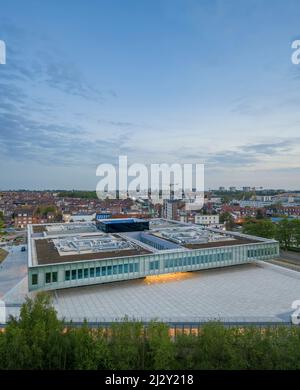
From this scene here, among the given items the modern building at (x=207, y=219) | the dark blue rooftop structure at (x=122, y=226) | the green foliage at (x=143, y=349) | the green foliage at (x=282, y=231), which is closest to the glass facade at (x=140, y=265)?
the green foliage at (x=143, y=349)

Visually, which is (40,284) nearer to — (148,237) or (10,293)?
(10,293)

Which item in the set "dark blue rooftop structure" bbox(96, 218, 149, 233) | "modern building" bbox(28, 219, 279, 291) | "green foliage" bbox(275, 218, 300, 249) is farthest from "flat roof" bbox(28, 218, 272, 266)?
"green foliage" bbox(275, 218, 300, 249)

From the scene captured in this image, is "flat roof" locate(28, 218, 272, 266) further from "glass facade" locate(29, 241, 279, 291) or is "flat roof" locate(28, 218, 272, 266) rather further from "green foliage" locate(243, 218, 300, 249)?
"green foliage" locate(243, 218, 300, 249)

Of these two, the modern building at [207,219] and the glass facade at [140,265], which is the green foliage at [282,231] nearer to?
the glass facade at [140,265]

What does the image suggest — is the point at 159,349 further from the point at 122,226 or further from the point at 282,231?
the point at 282,231
